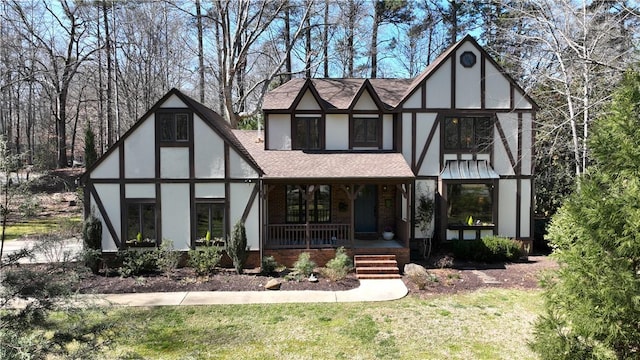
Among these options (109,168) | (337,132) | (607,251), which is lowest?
(607,251)

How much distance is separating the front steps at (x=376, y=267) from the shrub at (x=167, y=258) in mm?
6125

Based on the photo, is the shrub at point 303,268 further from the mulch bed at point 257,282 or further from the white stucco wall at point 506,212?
the white stucco wall at point 506,212

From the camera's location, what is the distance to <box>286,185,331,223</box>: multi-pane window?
53.9ft

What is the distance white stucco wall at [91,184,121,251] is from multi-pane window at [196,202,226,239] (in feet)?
9.19

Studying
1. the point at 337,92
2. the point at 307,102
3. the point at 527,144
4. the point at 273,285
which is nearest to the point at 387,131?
the point at 337,92

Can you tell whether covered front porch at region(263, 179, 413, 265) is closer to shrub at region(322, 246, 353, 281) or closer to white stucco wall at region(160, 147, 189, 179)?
shrub at region(322, 246, 353, 281)

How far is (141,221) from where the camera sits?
46.4 feet

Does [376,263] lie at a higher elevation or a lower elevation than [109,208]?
lower

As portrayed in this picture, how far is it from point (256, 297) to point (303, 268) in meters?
2.09

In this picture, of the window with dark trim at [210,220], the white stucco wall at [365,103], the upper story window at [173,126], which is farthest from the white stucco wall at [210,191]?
the white stucco wall at [365,103]

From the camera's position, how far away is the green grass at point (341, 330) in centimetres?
781

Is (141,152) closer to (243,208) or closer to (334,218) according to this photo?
(243,208)

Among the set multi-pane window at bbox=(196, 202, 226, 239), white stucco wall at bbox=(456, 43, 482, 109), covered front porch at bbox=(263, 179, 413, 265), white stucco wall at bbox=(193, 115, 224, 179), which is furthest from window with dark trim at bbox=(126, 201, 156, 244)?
white stucco wall at bbox=(456, 43, 482, 109)

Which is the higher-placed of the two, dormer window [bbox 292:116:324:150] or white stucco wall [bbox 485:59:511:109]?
white stucco wall [bbox 485:59:511:109]
